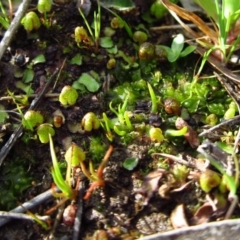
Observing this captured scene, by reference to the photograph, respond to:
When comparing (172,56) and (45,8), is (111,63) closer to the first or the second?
(172,56)

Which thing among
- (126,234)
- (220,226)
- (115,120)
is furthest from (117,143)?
(220,226)

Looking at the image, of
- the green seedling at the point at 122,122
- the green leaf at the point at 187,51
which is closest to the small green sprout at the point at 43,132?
the green seedling at the point at 122,122

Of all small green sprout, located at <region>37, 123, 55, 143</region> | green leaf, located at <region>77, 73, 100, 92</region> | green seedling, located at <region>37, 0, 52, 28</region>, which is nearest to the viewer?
small green sprout, located at <region>37, 123, 55, 143</region>

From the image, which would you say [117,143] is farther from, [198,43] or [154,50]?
[198,43]

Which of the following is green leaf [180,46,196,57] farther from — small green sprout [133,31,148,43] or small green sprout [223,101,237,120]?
small green sprout [223,101,237,120]

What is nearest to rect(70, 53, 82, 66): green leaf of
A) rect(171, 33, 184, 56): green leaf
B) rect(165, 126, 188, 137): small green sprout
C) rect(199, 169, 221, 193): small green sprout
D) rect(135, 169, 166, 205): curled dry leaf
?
rect(171, 33, 184, 56): green leaf

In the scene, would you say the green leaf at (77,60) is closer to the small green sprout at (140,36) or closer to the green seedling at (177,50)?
the small green sprout at (140,36)

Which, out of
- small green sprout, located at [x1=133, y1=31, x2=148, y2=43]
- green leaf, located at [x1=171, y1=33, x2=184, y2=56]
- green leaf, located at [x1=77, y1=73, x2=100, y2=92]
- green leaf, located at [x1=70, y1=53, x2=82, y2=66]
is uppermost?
green leaf, located at [x1=70, y1=53, x2=82, y2=66]
